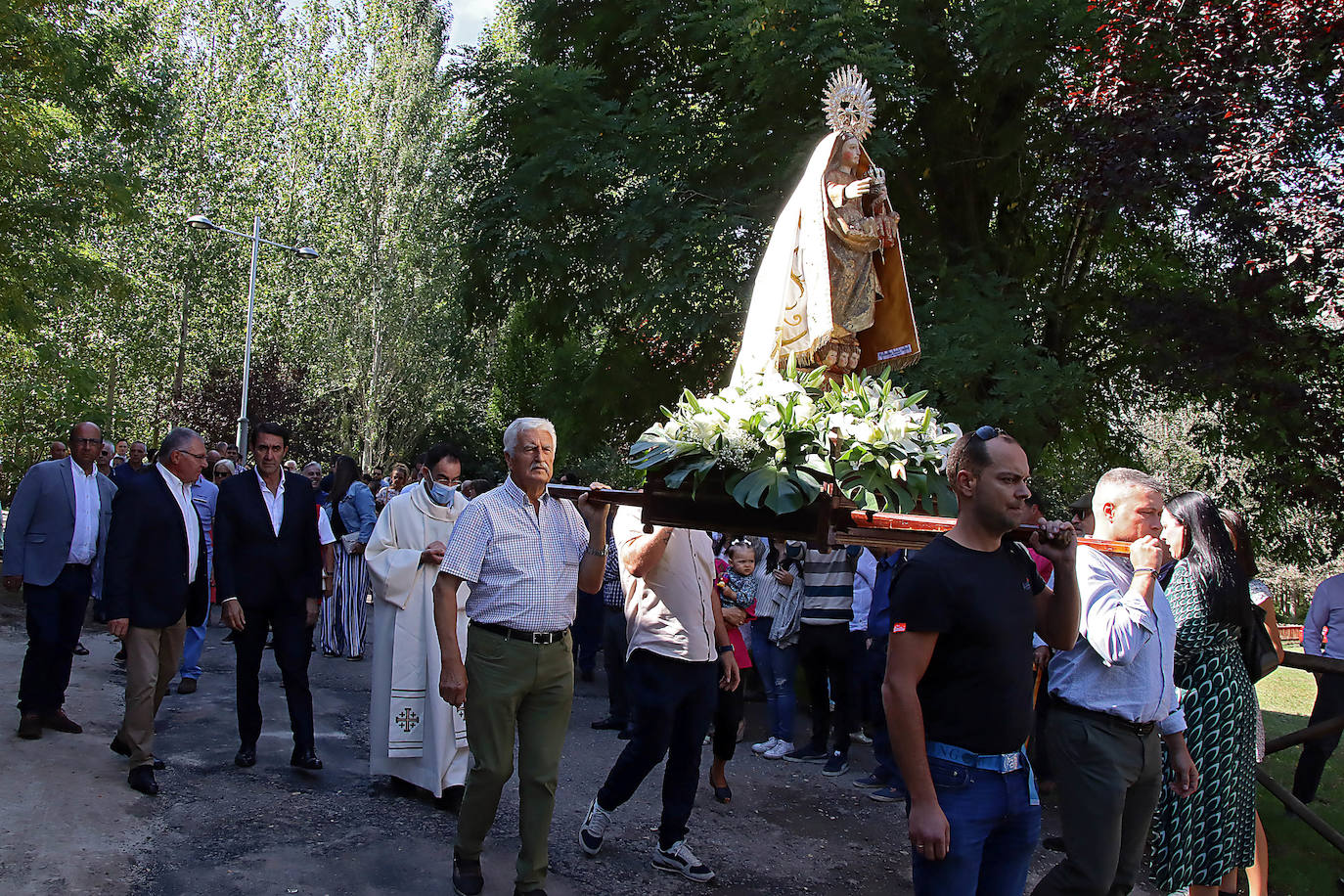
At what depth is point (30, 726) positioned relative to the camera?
7.71m

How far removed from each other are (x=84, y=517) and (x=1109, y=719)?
7621 mm

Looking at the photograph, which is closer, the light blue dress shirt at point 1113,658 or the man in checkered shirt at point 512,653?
the light blue dress shirt at point 1113,658

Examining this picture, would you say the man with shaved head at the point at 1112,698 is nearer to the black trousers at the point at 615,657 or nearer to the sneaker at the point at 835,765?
the sneaker at the point at 835,765

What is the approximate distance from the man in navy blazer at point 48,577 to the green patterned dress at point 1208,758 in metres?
7.06

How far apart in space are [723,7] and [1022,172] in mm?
4549

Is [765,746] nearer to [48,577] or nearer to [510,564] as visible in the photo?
[510,564]

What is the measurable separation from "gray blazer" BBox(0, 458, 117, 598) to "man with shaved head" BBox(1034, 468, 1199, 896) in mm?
7061

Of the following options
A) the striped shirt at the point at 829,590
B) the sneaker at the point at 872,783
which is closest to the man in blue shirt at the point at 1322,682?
the sneaker at the point at 872,783

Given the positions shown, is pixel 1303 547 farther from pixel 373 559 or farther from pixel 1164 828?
pixel 373 559

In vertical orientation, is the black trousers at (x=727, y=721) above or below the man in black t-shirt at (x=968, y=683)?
below

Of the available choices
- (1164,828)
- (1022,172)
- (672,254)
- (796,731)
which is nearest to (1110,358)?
(1022,172)

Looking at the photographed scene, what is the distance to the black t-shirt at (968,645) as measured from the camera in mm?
3424

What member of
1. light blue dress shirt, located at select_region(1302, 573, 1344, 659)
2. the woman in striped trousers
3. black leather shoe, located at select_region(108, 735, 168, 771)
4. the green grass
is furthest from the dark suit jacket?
Answer: light blue dress shirt, located at select_region(1302, 573, 1344, 659)

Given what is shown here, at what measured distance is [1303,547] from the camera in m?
10.7
